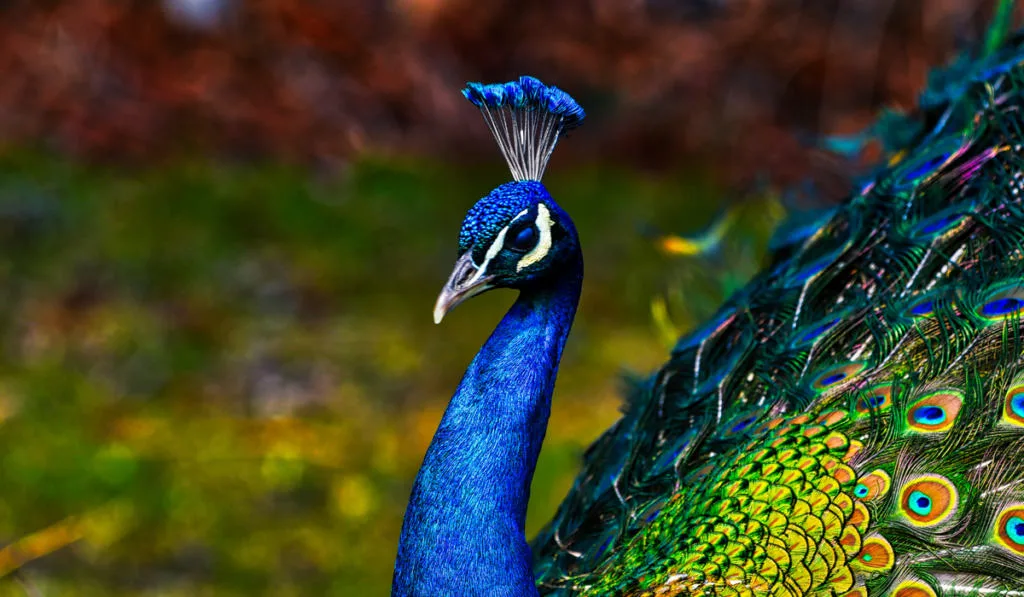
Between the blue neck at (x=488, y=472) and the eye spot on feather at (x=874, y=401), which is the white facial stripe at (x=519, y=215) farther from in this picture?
the eye spot on feather at (x=874, y=401)

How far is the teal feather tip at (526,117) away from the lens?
6.24 feet

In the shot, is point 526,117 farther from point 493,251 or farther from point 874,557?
point 874,557

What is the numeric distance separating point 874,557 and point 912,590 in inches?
2.6

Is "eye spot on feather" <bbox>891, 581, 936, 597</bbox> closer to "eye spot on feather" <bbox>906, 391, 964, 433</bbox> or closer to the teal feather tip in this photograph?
"eye spot on feather" <bbox>906, 391, 964, 433</bbox>

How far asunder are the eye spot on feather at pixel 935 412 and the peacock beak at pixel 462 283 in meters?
0.65

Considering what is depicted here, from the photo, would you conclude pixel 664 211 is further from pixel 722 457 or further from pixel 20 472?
pixel 722 457

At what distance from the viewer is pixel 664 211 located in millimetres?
5992

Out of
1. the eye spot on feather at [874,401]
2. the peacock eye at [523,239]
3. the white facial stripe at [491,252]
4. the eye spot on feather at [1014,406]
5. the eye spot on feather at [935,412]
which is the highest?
the peacock eye at [523,239]

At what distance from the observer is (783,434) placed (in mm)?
1971

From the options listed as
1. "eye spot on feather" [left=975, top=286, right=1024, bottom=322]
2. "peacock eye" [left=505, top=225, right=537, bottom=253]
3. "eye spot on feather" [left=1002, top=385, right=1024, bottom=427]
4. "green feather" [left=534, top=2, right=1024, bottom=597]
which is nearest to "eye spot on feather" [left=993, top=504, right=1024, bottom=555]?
"green feather" [left=534, top=2, right=1024, bottom=597]

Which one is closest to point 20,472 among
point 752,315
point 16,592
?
point 16,592

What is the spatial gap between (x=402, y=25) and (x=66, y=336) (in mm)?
2866

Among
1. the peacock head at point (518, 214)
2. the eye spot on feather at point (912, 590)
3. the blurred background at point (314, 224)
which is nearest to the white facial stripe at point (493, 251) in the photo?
the peacock head at point (518, 214)

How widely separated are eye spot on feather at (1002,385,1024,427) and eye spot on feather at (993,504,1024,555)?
0.41 feet
